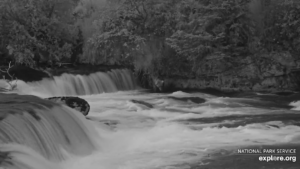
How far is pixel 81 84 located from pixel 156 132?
6.61 meters

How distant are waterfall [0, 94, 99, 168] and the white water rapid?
20 mm

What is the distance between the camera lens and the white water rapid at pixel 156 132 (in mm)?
5547

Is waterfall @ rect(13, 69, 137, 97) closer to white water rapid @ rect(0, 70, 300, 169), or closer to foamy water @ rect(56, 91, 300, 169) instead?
white water rapid @ rect(0, 70, 300, 169)

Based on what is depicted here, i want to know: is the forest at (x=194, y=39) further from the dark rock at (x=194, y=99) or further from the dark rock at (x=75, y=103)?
the dark rock at (x=75, y=103)

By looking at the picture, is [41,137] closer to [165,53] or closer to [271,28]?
[165,53]

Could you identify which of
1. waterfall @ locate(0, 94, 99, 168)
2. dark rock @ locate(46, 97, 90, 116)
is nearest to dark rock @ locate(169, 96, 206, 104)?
dark rock @ locate(46, 97, 90, 116)

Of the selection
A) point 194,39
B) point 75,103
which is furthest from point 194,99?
point 75,103

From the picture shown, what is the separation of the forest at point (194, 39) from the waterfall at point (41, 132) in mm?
6696

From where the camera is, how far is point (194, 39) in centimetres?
1281

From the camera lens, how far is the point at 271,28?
12.9m

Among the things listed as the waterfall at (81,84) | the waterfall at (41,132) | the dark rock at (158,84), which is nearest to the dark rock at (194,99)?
the dark rock at (158,84)

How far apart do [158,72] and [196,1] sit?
308 cm

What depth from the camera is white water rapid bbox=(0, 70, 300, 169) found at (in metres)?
5.55

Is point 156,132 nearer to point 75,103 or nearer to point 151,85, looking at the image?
point 75,103
